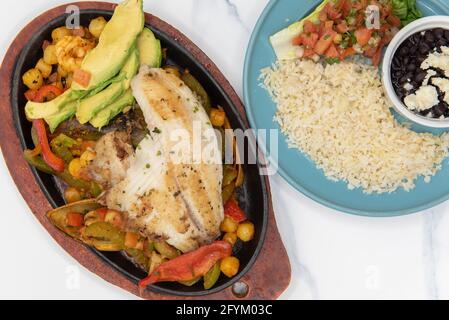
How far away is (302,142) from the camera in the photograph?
236 centimetres

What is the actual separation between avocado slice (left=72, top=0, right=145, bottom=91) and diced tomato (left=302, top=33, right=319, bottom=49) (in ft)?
1.97

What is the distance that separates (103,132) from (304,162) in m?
0.78

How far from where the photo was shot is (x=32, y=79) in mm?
2230

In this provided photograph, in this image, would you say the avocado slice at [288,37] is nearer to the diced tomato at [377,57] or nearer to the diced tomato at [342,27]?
the diced tomato at [342,27]

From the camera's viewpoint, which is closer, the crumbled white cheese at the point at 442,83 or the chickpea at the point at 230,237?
the crumbled white cheese at the point at 442,83

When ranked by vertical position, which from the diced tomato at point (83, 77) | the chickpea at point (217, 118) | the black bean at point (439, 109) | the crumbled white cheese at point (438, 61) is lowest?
the black bean at point (439, 109)

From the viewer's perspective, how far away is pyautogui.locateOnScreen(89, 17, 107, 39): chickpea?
223 centimetres

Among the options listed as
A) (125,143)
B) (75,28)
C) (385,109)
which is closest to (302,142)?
(385,109)

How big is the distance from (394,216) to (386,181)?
144mm

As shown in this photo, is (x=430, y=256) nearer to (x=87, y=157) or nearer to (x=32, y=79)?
(x=87, y=157)

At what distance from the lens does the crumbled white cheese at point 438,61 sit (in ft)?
6.98

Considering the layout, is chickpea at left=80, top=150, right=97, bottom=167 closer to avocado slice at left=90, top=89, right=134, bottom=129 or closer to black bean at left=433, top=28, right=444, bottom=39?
avocado slice at left=90, top=89, right=134, bottom=129

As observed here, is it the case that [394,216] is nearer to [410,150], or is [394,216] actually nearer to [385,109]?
[410,150]

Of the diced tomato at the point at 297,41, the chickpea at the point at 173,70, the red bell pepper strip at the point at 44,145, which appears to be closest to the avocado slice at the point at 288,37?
the diced tomato at the point at 297,41
